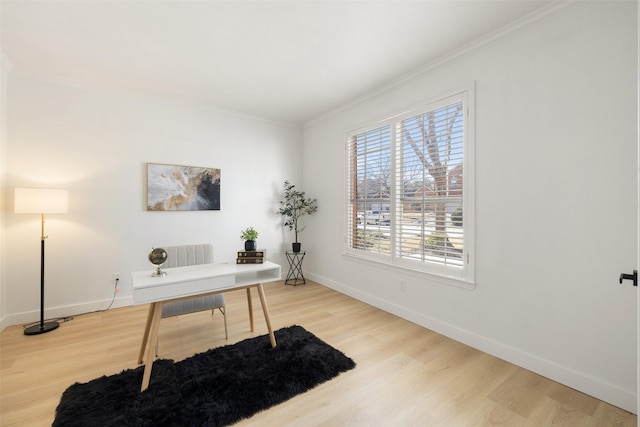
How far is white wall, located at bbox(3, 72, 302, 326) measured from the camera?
301 centimetres

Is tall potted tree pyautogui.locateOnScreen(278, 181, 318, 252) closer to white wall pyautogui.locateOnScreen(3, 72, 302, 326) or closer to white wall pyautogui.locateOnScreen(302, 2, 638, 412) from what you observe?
white wall pyautogui.locateOnScreen(3, 72, 302, 326)

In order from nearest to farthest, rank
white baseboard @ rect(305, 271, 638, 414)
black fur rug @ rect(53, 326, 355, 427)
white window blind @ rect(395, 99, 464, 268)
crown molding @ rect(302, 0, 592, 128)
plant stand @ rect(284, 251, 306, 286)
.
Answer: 1. black fur rug @ rect(53, 326, 355, 427)
2. white baseboard @ rect(305, 271, 638, 414)
3. crown molding @ rect(302, 0, 592, 128)
4. white window blind @ rect(395, 99, 464, 268)
5. plant stand @ rect(284, 251, 306, 286)

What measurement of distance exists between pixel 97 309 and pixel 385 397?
3520mm

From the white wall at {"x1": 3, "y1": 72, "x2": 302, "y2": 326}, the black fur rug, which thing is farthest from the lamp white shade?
the black fur rug

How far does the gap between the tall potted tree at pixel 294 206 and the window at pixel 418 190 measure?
101 cm

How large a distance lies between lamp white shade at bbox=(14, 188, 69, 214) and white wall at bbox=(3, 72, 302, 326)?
0.44 m

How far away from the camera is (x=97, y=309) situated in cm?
336

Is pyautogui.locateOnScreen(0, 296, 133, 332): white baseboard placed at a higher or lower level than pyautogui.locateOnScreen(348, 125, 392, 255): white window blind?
lower

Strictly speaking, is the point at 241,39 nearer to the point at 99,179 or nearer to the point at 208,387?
the point at 99,179

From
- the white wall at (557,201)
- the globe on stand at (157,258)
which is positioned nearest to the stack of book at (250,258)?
the globe on stand at (157,258)

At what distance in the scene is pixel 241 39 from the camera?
2.44 metres

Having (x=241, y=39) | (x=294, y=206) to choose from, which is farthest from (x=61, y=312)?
(x=241, y=39)

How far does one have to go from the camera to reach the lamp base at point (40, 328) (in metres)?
2.76

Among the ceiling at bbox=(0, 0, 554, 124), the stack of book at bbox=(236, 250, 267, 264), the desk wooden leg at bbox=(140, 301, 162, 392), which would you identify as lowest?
the desk wooden leg at bbox=(140, 301, 162, 392)
